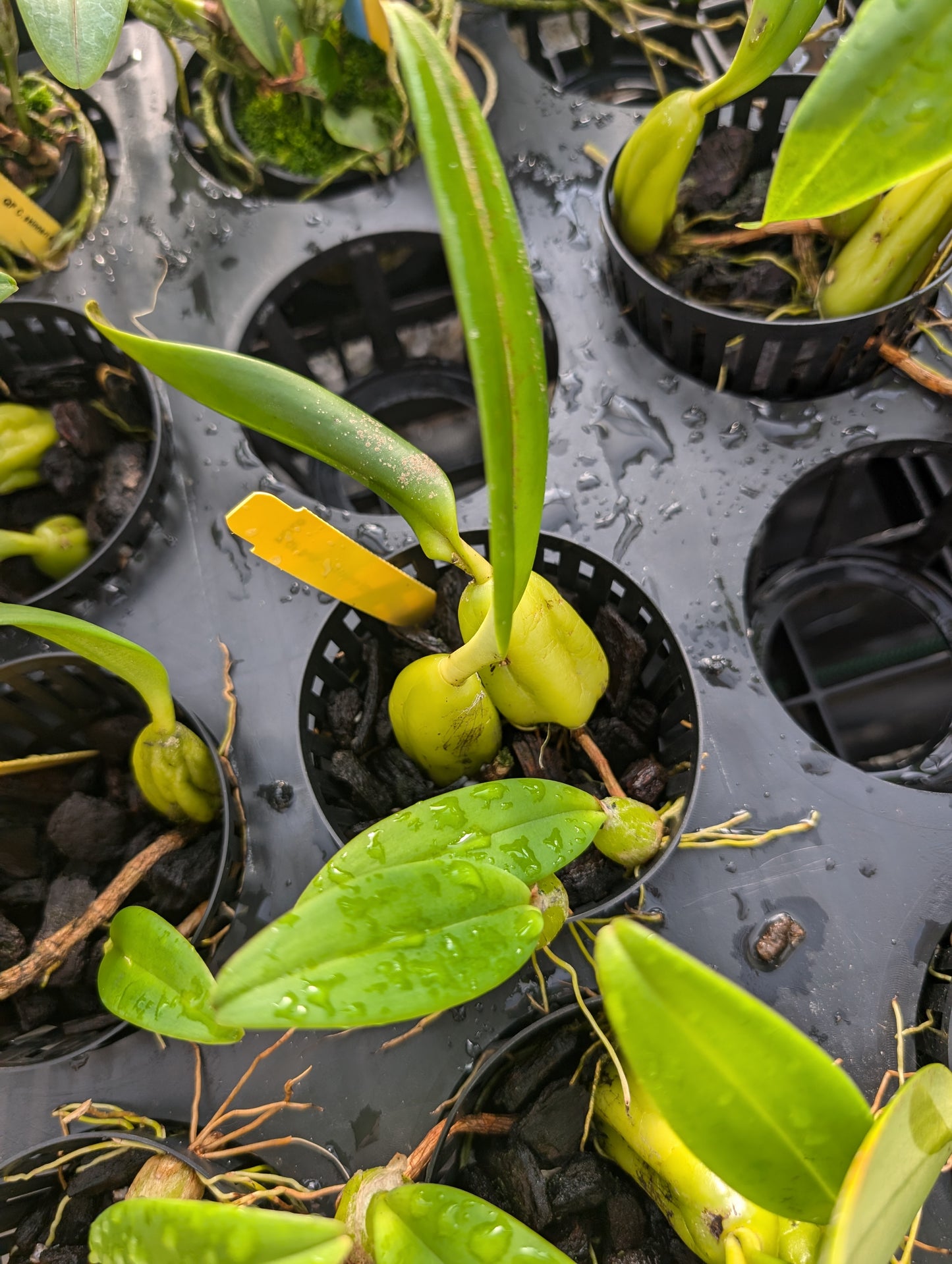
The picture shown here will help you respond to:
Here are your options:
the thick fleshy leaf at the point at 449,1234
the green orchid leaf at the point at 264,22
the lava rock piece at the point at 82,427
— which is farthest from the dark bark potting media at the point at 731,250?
the thick fleshy leaf at the point at 449,1234

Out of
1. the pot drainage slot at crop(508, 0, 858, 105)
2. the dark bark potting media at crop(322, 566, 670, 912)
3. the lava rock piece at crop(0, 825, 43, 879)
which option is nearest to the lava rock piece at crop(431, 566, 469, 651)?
the dark bark potting media at crop(322, 566, 670, 912)

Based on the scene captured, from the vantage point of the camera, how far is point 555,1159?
2.05 feet

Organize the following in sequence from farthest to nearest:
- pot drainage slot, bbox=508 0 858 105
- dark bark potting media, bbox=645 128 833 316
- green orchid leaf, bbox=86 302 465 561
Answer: pot drainage slot, bbox=508 0 858 105, dark bark potting media, bbox=645 128 833 316, green orchid leaf, bbox=86 302 465 561

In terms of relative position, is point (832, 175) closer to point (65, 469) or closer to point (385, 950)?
point (385, 950)

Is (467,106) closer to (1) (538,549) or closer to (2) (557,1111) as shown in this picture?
(1) (538,549)

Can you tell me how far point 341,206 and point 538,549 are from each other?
60 cm

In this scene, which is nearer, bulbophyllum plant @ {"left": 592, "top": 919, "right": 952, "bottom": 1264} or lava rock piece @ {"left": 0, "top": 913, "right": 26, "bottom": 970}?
bulbophyllum plant @ {"left": 592, "top": 919, "right": 952, "bottom": 1264}

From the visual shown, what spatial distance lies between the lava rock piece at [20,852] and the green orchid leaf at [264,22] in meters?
0.84

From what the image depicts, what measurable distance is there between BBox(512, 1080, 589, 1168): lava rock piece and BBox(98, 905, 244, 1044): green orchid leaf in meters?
0.25

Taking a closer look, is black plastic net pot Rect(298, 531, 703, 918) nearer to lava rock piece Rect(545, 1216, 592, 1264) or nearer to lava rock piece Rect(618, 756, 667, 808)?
lava rock piece Rect(618, 756, 667, 808)

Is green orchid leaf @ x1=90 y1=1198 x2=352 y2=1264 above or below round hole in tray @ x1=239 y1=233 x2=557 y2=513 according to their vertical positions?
below

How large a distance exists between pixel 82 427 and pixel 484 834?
718 millimetres

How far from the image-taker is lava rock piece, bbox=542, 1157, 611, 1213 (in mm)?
608

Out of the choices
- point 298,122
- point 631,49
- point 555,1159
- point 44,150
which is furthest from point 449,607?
point 631,49
